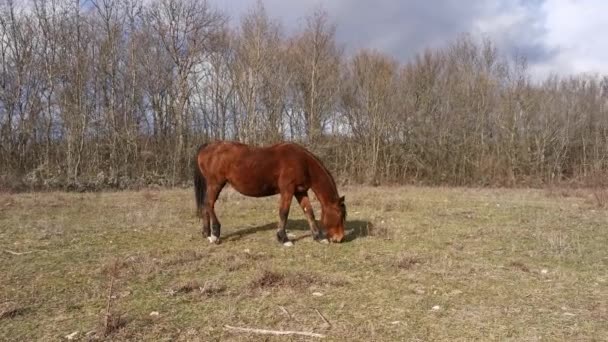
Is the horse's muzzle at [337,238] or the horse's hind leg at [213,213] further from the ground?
the horse's hind leg at [213,213]

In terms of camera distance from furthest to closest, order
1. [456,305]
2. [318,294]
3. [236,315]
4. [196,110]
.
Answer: [196,110] < [318,294] < [456,305] < [236,315]

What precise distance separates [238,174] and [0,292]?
426 cm

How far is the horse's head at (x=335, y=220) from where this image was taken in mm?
8766

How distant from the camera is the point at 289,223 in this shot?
11.1m

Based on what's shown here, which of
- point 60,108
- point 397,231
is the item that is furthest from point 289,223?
point 60,108

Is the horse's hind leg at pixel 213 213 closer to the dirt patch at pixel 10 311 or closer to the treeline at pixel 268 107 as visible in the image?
the dirt patch at pixel 10 311

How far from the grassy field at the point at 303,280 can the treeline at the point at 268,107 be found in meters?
13.3

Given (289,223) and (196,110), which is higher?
(196,110)

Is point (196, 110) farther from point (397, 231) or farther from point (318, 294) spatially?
Result: point (318, 294)

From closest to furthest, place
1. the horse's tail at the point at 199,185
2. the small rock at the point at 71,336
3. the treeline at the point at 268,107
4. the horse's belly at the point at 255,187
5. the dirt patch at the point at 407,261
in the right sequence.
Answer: the small rock at the point at 71,336 → the dirt patch at the point at 407,261 → the horse's belly at the point at 255,187 → the horse's tail at the point at 199,185 → the treeline at the point at 268,107

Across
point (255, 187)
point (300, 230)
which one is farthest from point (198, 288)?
point (300, 230)

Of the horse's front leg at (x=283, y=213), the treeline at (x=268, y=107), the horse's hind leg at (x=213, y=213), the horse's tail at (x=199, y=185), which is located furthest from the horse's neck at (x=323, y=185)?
the treeline at (x=268, y=107)

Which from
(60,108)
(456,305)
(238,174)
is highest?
(60,108)

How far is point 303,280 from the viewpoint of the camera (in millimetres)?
6188
